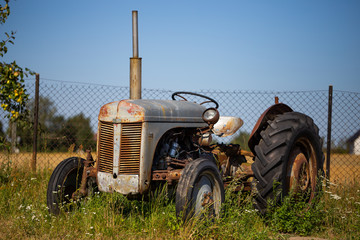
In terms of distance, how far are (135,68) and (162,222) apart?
3221 millimetres

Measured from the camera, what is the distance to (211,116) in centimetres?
428

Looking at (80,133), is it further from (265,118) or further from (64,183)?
(265,118)

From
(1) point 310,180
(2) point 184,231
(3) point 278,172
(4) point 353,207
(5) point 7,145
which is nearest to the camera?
(2) point 184,231

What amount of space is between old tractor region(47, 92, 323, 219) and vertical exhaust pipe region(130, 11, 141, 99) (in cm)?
156

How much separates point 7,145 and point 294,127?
4.32 metres

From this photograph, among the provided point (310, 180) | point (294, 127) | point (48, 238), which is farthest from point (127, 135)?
point (310, 180)

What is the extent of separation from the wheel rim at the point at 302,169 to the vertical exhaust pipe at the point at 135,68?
114 inches

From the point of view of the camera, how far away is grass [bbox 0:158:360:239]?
3.63 meters

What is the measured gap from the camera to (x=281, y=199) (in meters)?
4.20

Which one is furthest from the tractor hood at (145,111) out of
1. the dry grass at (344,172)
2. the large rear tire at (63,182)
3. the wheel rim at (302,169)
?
the dry grass at (344,172)

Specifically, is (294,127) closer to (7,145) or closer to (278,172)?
(278,172)

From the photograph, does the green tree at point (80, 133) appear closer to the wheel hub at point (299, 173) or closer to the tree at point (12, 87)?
the tree at point (12, 87)

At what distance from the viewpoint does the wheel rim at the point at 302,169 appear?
14.6 ft

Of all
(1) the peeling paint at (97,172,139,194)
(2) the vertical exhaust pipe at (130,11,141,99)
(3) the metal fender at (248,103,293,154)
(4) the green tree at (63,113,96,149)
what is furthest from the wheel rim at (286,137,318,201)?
(4) the green tree at (63,113,96,149)
